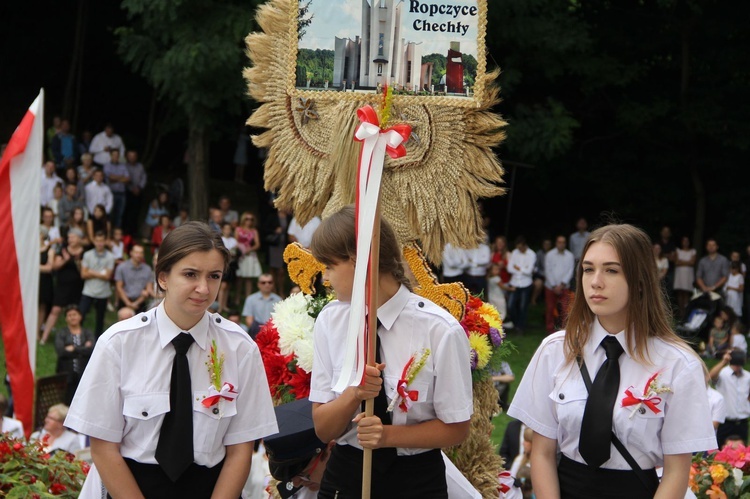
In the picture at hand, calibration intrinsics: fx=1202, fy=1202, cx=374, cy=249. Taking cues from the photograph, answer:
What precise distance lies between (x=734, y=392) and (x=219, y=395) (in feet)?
29.7

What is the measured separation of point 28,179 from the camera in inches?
303

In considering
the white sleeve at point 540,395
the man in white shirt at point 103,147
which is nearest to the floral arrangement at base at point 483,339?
the white sleeve at point 540,395

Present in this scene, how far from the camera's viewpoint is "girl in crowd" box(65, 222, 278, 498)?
3975mm

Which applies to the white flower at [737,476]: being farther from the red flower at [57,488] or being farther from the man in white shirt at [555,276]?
Answer: the man in white shirt at [555,276]

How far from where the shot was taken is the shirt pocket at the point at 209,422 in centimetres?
403

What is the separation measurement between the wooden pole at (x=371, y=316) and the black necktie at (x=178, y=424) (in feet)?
1.95

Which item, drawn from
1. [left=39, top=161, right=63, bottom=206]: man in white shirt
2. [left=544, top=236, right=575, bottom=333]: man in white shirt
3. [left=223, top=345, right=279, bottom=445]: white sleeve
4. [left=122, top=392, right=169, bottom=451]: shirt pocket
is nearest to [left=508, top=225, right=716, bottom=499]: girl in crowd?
[left=223, top=345, right=279, bottom=445]: white sleeve

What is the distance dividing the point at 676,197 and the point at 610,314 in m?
19.7

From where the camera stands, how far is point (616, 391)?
155 inches

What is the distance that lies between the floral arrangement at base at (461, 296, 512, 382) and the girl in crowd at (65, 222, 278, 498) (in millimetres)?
1390

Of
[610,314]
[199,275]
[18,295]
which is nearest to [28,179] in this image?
[18,295]

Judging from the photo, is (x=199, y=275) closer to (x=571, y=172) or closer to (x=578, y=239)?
(x=578, y=239)

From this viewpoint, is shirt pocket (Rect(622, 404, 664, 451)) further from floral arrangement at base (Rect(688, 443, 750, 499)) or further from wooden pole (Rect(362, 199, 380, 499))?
floral arrangement at base (Rect(688, 443, 750, 499))

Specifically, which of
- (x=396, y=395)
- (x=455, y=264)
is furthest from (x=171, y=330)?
(x=455, y=264)
